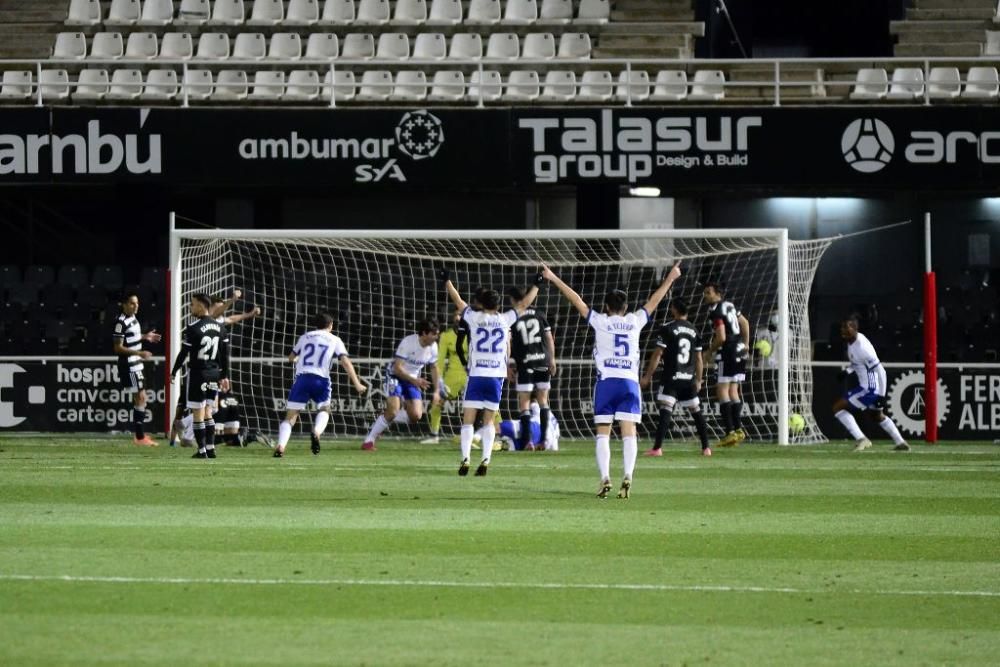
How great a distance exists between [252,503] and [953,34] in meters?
20.2

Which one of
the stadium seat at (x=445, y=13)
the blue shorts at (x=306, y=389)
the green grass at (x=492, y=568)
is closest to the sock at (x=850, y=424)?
the green grass at (x=492, y=568)

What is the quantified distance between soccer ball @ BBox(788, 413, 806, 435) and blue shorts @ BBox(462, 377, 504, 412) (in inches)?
286

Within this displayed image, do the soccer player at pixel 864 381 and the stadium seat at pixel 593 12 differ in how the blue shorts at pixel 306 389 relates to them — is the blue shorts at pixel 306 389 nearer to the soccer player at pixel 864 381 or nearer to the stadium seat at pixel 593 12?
the soccer player at pixel 864 381

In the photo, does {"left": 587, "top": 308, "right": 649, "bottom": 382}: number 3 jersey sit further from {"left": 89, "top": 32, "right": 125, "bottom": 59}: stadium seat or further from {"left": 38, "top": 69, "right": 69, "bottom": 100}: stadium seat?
{"left": 89, "top": 32, "right": 125, "bottom": 59}: stadium seat

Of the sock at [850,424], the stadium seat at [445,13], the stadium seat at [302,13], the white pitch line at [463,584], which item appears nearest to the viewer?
the white pitch line at [463,584]

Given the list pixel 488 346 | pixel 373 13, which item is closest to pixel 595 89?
pixel 373 13

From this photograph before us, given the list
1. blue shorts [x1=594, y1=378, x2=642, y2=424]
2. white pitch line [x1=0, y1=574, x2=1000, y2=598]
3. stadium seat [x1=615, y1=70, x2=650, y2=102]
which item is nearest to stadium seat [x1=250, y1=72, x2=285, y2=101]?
stadium seat [x1=615, y1=70, x2=650, y2=102]

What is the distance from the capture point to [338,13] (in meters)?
30.0

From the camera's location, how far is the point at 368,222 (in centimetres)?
3067

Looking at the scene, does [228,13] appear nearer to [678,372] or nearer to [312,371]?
[312,371]

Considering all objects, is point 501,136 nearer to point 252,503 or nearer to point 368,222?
point 368,222

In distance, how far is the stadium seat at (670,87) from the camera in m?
25.9

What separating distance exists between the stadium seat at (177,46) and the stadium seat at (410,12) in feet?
12.1

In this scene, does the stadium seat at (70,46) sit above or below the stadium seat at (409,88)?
above
